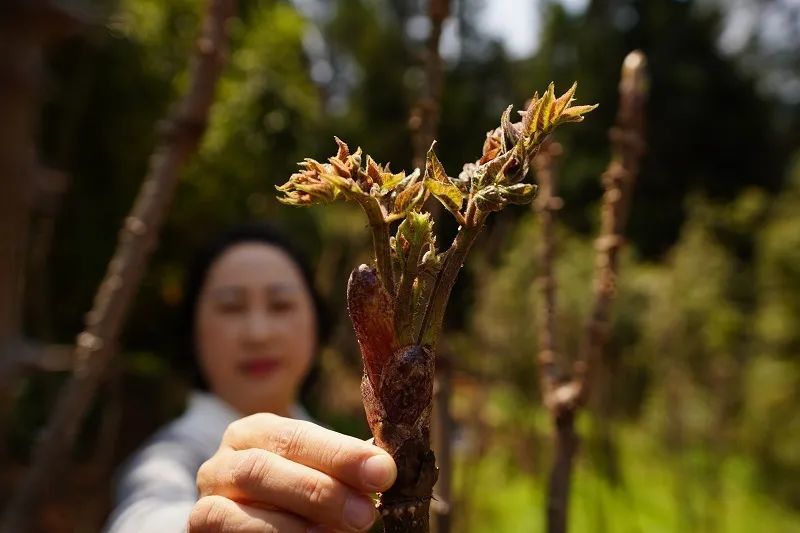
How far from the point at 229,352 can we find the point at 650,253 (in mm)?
2907

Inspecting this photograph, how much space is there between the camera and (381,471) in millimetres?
278

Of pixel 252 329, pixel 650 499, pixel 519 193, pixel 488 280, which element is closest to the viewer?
pixel 519 193

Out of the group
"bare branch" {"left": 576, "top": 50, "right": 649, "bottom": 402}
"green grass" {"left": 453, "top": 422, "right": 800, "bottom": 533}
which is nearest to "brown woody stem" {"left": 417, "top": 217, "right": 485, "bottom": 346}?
"bare branch" {"left": 576, "top": 50, "right": 649, "bottom": 402}

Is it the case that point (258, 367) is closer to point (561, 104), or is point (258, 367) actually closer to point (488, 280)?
point (561, 104)

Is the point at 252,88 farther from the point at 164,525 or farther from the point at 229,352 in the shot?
the point at 164,525

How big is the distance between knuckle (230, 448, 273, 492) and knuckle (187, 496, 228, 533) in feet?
0.04

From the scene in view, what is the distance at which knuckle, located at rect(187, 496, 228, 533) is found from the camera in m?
0.34

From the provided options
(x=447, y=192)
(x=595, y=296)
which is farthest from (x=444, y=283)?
(x=595, y=296)

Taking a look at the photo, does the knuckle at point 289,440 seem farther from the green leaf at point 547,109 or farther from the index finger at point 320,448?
the green leaf at point 547,109

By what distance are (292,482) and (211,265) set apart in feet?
2.12

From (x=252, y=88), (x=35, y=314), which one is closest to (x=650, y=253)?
(x=252, y=88)

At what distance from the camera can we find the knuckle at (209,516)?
0.34 metres

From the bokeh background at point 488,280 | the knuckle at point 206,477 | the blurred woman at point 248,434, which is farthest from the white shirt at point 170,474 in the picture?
the bokeh background at point 488,280

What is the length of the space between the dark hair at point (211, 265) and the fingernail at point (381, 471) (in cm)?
69
